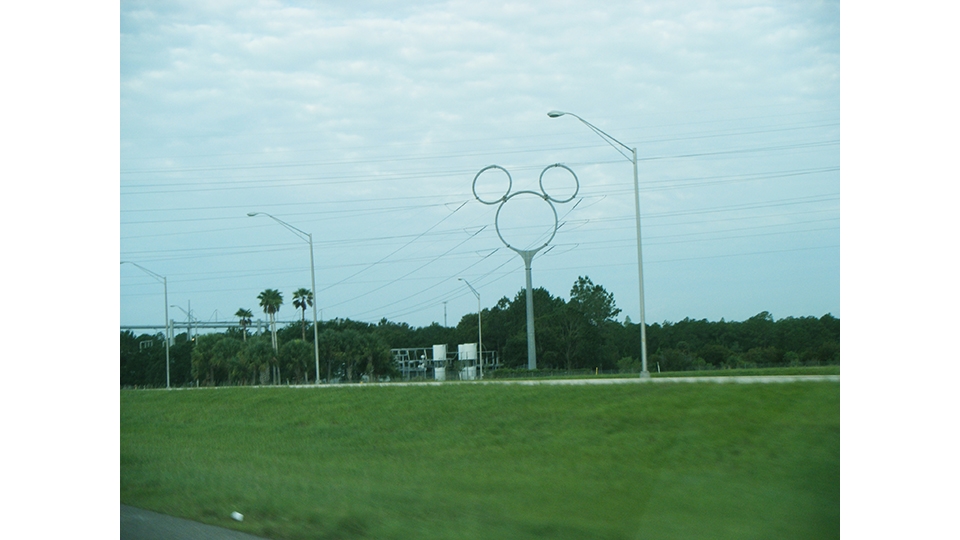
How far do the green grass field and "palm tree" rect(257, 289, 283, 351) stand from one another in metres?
4.14

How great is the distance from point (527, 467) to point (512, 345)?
15828 millimetres

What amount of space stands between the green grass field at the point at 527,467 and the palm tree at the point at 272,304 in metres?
4.14

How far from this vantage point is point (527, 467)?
792cm

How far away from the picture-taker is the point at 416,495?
7.58 m

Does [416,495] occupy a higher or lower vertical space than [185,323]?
lower

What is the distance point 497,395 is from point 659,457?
4.16 meters

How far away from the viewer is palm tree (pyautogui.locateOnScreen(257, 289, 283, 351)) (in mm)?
15519

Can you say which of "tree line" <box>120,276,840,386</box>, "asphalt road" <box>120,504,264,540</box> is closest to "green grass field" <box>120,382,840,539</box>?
"asphalt road" <box>120,504,264,540</box>

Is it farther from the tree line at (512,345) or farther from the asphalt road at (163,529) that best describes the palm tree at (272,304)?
the asphalt road at (163,529)

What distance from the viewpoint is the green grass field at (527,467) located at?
6309 mm

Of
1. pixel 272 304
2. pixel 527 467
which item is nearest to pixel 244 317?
pixel 272 304

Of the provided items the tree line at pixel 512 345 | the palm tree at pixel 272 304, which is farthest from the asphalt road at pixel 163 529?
the palm tree at pixel 272 304
